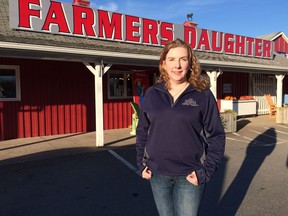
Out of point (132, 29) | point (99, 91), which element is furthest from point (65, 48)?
point (132, 29)

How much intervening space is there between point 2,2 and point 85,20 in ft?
9.21

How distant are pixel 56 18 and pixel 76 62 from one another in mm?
2137

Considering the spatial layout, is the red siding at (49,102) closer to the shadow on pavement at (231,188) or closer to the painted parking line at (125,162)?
the painted parking line at (125,162)

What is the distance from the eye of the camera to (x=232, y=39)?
1302 cm

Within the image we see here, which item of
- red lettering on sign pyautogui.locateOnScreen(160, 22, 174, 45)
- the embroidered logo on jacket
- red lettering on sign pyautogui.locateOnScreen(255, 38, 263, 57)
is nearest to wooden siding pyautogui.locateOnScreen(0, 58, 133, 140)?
red lettering on sign pyautogui.locateOnScreen(160, 22, 174, 45)

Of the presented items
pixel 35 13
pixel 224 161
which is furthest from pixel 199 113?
pixel 35 13

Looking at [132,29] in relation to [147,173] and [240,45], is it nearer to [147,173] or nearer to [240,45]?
[240,45]

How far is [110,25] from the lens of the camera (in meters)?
9.14

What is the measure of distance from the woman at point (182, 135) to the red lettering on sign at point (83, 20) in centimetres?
700

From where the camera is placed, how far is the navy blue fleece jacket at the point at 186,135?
1915 mm

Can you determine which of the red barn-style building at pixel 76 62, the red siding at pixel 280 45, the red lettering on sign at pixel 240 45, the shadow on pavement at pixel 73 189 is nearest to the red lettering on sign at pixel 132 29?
the red barn-style building at pixel 76 62

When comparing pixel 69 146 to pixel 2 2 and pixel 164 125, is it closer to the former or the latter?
pixel 2 2

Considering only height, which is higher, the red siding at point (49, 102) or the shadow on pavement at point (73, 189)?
the red siding at point (49, 102)

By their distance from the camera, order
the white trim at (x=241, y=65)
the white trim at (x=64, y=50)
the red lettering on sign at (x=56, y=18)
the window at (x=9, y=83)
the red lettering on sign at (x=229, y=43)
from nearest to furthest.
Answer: the white trim at (x=64, y=50) → the red lettering on sign at (x=56, y=18) → the window at (x=9, y=83) → the white trim at (x=241, y=65) → the red lettering on sign at (x=229, y=43)
